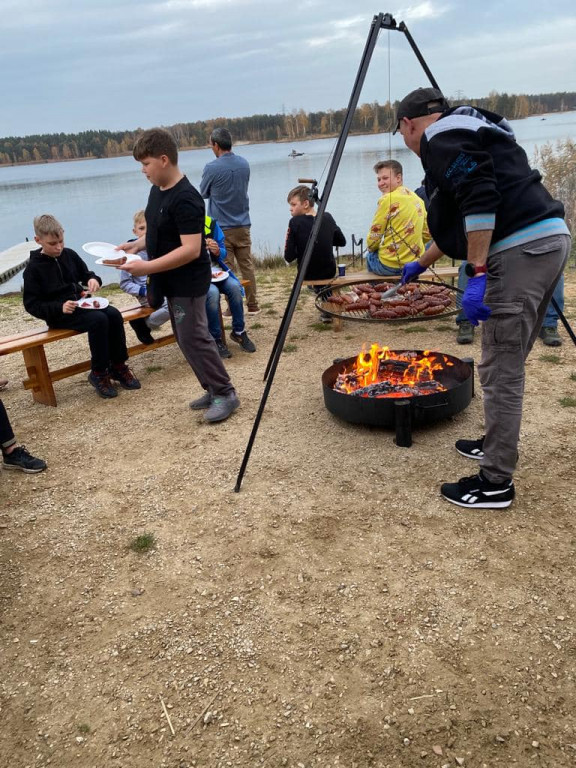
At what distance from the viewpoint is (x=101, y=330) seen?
4.97 m

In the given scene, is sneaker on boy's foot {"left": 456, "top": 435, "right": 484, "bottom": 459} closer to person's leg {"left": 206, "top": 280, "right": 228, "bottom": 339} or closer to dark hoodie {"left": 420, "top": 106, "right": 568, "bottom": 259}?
dark hoodie {"left": 420, "top": 106, "right": 568, "bottom": 259}

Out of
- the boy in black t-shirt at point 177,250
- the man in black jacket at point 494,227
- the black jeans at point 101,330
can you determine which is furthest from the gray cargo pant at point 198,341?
the man in black jacket at point 494,227

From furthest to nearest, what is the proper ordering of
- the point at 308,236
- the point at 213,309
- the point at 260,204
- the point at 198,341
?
1. the point at 260,204
2. the point at 308,236
3. the point at 213,309
4. the point at 198,341

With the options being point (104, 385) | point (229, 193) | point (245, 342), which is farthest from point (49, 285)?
point (229, 193)

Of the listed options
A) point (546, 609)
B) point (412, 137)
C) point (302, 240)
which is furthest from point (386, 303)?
point (546, 609)

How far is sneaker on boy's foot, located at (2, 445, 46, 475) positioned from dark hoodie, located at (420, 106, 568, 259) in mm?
2929

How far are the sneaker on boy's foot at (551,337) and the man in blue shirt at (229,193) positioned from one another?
11.3 ft

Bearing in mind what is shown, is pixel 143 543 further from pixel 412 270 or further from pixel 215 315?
pixel 215 315

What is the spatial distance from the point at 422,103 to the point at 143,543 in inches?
101

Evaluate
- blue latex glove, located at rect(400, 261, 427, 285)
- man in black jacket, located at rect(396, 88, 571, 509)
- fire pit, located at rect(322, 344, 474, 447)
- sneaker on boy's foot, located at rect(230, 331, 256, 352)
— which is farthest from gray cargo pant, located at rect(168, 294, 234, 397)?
man in black jacket, located at rect(396, 88, 571, 509)

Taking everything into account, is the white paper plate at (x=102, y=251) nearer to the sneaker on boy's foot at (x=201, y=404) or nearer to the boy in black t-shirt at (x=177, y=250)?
the boy in black t-shirt at (x=177, y=250)

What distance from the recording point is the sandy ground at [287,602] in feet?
6.56

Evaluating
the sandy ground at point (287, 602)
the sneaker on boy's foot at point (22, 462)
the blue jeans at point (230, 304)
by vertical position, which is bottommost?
the sandy ground at point (287, 602)

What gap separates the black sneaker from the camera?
310 cm
